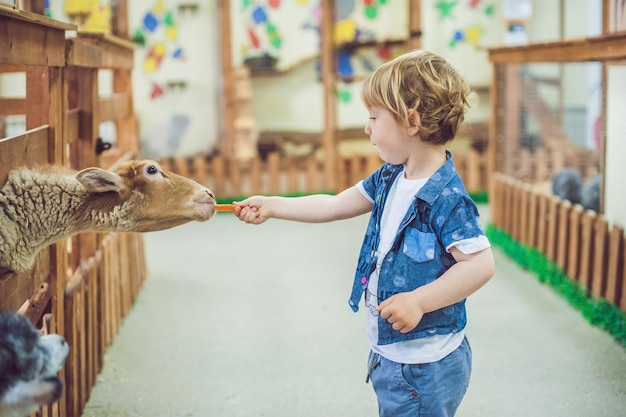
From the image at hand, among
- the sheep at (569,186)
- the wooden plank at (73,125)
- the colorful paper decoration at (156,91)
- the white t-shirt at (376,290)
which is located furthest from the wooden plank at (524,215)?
the colorful paper decoration at (156,91)

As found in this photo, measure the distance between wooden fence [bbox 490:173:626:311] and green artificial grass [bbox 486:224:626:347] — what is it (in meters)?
0.04

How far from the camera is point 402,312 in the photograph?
2105mm

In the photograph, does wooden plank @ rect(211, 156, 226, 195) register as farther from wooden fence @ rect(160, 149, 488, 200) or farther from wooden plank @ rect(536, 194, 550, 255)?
wooden plank @ rect(536, 194, 550, 255)

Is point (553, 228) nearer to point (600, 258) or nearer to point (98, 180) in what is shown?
point (600, 258)

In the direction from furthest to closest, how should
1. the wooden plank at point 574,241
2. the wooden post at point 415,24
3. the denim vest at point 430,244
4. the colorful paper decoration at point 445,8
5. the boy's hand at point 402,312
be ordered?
the colorful paper decoration at point 445,8
the wooden post at point 415,24
the wooden plank at point 574,241
the denim vest at point 430,244
the boy's hand at point 402,312

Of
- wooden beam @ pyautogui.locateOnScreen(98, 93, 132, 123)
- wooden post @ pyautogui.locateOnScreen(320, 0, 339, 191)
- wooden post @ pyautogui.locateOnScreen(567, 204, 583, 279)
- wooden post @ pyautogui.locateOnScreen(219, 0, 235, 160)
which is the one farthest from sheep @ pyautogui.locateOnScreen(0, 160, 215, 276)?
wooden post @ pyautogui.locateOnScreen(219, 0, 235, 160)

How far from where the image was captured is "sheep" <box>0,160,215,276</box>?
2.38 metres

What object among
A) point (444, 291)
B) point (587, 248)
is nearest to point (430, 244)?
point (444, 291)

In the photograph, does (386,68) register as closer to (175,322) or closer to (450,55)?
(175,322)

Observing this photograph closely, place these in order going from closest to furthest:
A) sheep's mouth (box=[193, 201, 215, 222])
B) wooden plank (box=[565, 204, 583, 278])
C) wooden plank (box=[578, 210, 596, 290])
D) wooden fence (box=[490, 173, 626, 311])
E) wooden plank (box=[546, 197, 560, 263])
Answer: sheep's mouth (box=[193, 201, 215, 222]) → wooden fence (box=[490, 173, 626, 311]) → wooden plank (box=[578, 210, 596, 290]) → wooden plank (box=[565, 204, 583, 278]) → wooden plank (box=[546, 197, 560, 263])

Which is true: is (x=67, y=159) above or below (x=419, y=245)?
above

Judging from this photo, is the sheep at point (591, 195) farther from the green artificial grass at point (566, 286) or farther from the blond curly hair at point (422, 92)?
the blond curly hair at point (422, 92)

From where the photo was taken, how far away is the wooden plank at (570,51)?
4.39 m

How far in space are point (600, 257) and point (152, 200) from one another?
9.61 ft
